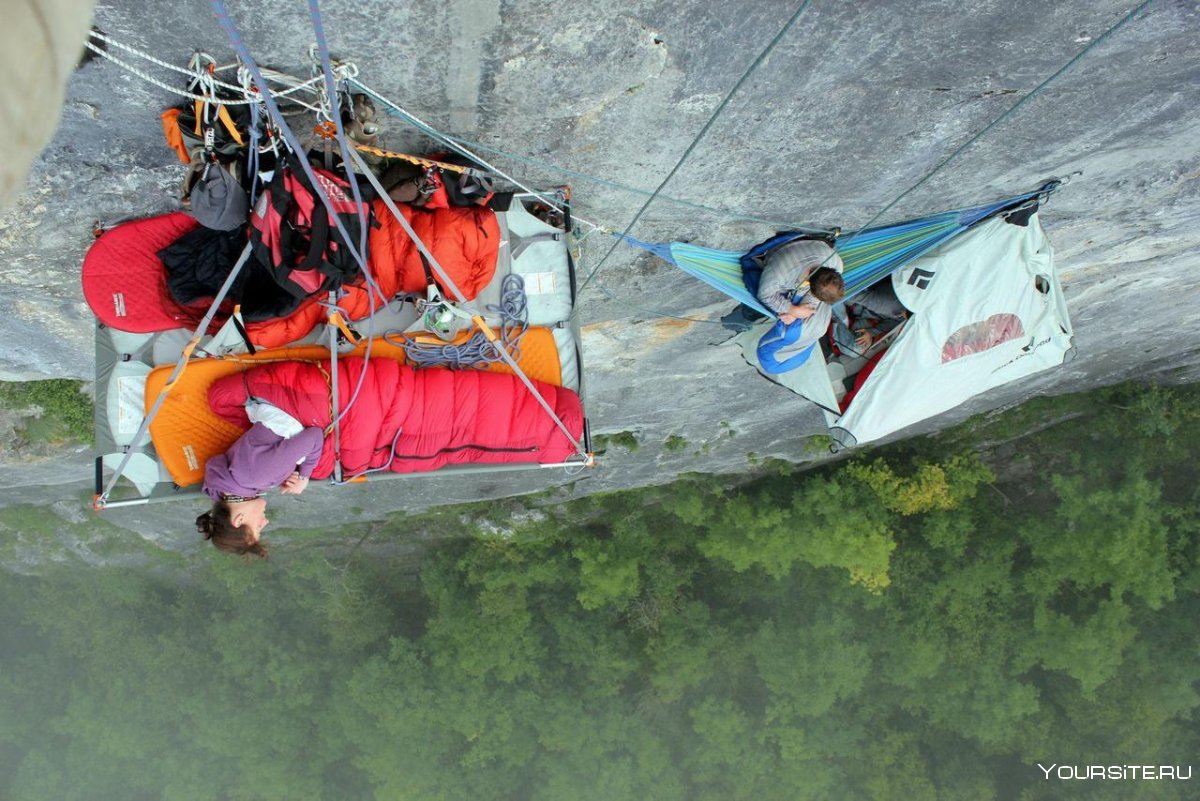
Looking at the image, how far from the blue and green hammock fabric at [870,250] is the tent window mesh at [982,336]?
1.66 feet

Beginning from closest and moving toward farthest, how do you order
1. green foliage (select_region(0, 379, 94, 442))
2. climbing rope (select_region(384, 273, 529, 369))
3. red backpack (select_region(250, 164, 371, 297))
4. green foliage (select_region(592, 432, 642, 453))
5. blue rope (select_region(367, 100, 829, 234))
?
red backpack (select_region(250, 164, 371, 297)) < blue rope (select_region(367, 100, 829, 234)) < climbing rope (select_region(384, 273, 529, 369)) < green foliage (select_region(0, 379, 94, 442)) < green foliage (select_region(592, 432, 642, 453))

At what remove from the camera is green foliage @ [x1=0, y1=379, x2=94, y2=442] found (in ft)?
20.6

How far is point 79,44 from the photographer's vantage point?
81cm

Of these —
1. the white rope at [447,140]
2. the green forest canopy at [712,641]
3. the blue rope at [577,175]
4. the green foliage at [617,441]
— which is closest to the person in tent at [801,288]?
the blue rope at [577,175]

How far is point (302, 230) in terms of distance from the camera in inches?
113

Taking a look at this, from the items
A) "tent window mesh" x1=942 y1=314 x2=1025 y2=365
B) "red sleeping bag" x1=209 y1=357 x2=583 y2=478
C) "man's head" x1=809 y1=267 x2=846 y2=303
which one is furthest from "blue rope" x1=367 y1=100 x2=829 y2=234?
"red sleeping bag" x1=209 y1=357 x2=583 y2=478

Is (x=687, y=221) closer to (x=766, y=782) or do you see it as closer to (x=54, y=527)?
(x=766, y=782)

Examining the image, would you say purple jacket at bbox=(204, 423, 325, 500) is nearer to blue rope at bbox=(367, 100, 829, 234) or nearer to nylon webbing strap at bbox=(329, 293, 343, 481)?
nylon webbing strap at bbox=(329, 293, 343, 481)

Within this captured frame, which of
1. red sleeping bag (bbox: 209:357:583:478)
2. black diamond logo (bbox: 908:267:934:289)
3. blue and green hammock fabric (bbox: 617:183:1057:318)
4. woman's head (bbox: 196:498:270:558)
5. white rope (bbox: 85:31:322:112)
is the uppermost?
white rope (bbox: 85:31:322:112)

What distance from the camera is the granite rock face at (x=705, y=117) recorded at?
2.51m

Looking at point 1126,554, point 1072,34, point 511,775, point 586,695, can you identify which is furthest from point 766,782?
point 1072,34

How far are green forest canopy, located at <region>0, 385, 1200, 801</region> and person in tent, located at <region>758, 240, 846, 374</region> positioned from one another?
467 cm

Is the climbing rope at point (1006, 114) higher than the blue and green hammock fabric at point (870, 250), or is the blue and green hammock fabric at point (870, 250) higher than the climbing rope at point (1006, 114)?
the climbing rope at point (1006, 114)

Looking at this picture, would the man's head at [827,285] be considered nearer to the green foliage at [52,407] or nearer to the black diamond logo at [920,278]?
the black diamond logo at [920,278]
